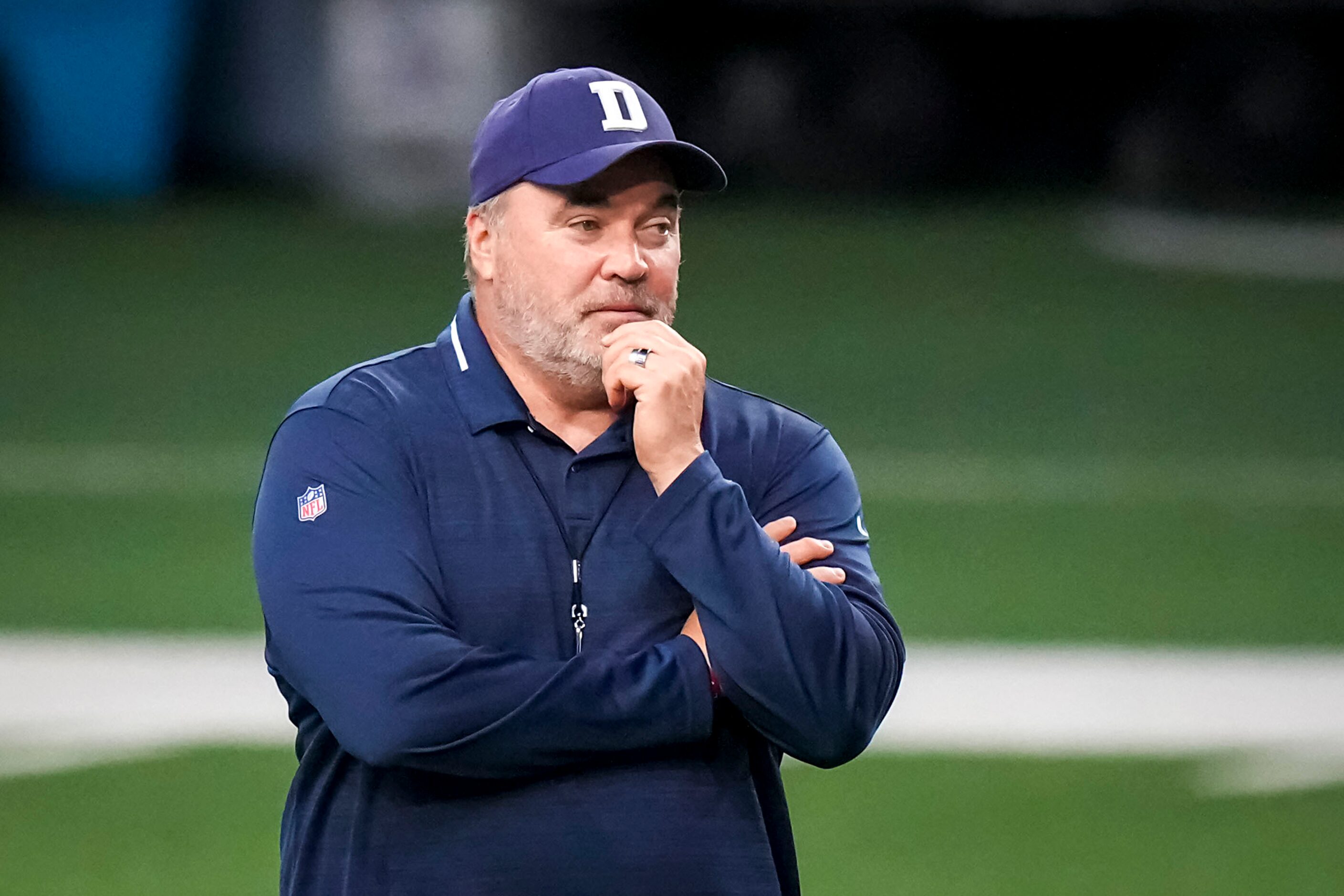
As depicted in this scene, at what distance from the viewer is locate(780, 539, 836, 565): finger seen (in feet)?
10.2

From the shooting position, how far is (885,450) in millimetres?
10234

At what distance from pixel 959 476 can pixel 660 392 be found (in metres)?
7.01

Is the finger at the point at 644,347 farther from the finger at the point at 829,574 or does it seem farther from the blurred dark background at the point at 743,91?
the blurred dark background at the point at 743,91

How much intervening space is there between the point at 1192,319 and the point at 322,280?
6.05 meters

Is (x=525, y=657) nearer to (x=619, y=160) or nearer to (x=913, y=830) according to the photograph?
(x=619, y=160)

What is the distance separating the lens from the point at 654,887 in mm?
2896

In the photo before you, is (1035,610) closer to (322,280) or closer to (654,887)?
(654,887)

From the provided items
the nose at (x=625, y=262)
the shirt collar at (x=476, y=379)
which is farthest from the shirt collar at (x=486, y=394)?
the nose at (x=625, y=262)

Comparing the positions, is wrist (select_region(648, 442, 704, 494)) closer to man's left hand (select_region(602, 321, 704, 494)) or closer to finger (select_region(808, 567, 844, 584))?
man's left hand (select_region(602, 321, 704, 494))

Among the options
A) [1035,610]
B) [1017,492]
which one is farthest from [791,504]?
[1017,492]

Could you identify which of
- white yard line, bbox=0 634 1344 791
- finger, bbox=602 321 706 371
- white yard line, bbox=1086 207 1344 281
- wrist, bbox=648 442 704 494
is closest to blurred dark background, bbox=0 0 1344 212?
white yard line, bbox=1086 207 1344 281

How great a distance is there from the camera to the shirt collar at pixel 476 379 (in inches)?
121

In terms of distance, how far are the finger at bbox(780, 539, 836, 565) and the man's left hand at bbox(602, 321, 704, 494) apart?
8.5 inches

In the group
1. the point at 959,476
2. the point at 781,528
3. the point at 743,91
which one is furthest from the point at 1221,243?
the point at 781,528
